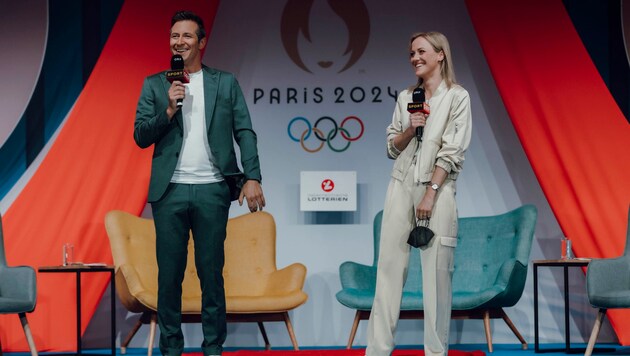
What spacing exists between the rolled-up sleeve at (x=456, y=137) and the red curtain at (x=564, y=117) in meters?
2.39

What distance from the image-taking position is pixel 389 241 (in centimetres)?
354

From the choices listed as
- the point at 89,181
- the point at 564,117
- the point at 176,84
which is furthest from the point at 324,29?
the point at 176,84

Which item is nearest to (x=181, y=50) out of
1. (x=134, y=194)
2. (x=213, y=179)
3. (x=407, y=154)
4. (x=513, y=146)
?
(x=213, y=179)

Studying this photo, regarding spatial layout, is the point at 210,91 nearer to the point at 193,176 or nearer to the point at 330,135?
the point at 193,176

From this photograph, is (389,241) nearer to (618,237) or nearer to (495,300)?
(495,300)

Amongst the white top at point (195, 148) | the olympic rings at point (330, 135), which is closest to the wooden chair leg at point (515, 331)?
the olympic rings at point (330, 135)

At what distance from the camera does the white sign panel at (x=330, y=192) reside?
20.6 ft

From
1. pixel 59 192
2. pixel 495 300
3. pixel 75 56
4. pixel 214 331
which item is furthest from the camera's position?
pixel 75 56

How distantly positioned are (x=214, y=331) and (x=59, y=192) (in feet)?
8.93

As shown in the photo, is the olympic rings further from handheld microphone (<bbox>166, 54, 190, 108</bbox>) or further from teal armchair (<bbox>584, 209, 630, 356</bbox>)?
handheld microphone (<bbox>166, 54, 190, 108</bbox>)

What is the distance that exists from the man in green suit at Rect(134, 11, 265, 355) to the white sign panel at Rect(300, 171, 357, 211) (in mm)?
2602

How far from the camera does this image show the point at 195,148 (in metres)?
3.59

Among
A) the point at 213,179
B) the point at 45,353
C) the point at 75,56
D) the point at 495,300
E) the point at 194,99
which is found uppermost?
the point at 75,56

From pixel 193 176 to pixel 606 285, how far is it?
2.67 metres
